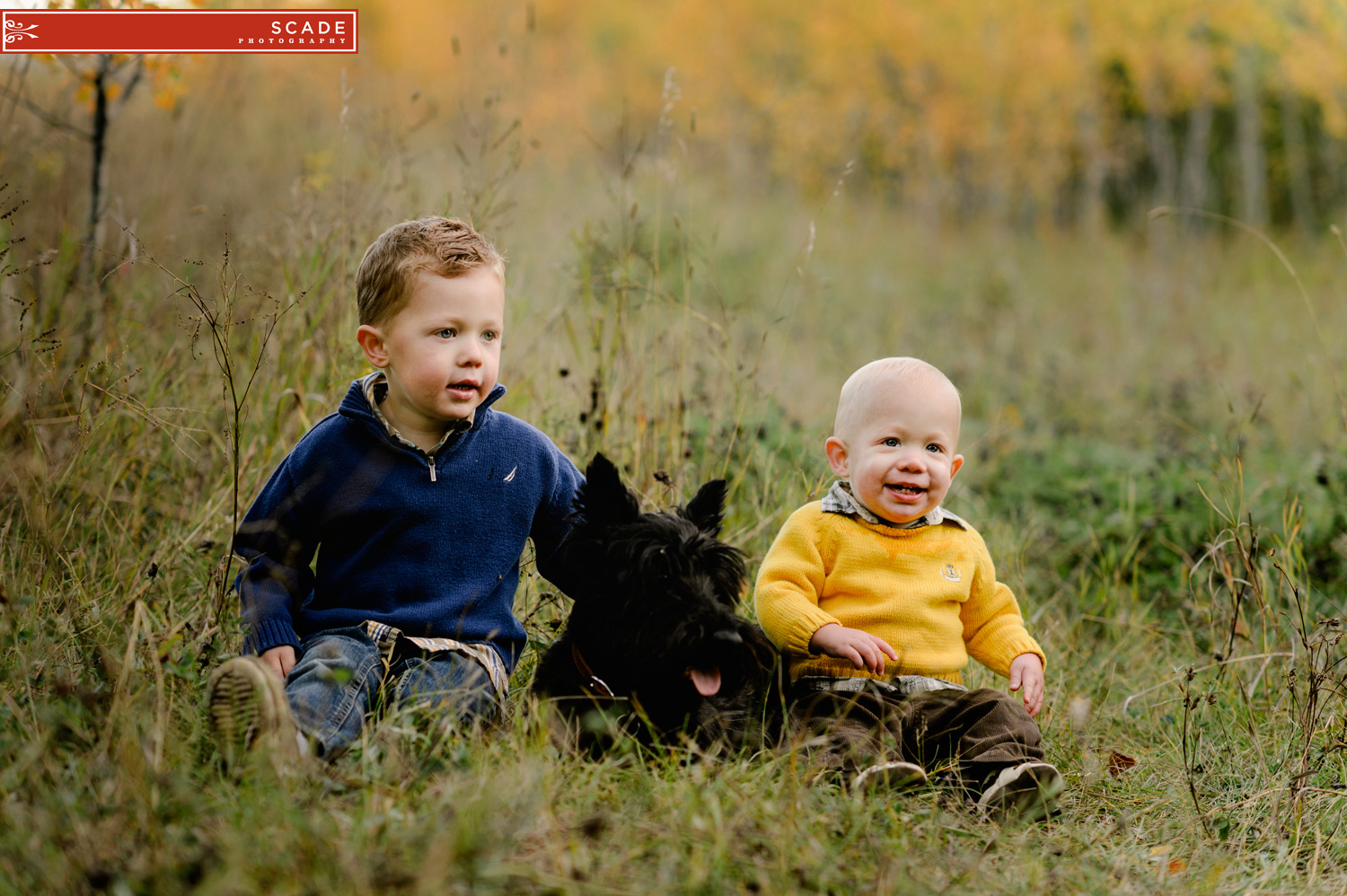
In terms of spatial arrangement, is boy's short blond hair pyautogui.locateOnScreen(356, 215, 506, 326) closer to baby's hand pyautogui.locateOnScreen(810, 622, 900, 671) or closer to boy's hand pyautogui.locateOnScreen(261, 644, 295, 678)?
boy's hand pyautogui.locateOnScreen(261, 644, 295, 678)

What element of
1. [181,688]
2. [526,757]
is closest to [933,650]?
[526,757]

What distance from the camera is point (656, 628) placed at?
7.27 ft

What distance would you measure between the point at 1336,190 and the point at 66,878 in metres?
24.6

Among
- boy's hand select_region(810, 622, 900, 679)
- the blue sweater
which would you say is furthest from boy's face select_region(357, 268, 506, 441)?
boy's hand select_region(810, 622, 900, 679)

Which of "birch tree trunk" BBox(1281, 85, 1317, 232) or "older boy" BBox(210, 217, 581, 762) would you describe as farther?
"birch tree trunk" BBox(1281, 85, 1317, 232)

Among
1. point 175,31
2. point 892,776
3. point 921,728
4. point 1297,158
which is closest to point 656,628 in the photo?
point 892,776

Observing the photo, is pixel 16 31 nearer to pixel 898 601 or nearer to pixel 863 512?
pixel 863 512

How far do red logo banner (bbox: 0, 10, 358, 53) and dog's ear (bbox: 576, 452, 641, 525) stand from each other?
7.97 ft

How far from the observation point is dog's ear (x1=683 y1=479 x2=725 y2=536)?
2436 mm

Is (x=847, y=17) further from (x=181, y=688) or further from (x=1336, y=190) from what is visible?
(x=181, y=688)

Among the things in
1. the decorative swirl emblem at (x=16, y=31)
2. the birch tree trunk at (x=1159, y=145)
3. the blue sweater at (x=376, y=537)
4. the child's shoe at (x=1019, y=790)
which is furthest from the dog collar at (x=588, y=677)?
the birch tree trunk at (x=1159, y=145)

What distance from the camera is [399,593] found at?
8.38 feet

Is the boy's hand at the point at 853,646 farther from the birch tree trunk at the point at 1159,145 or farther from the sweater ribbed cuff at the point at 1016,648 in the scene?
the birch tree trunk at the point at 1159,145

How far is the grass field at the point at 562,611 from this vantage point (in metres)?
1.78
